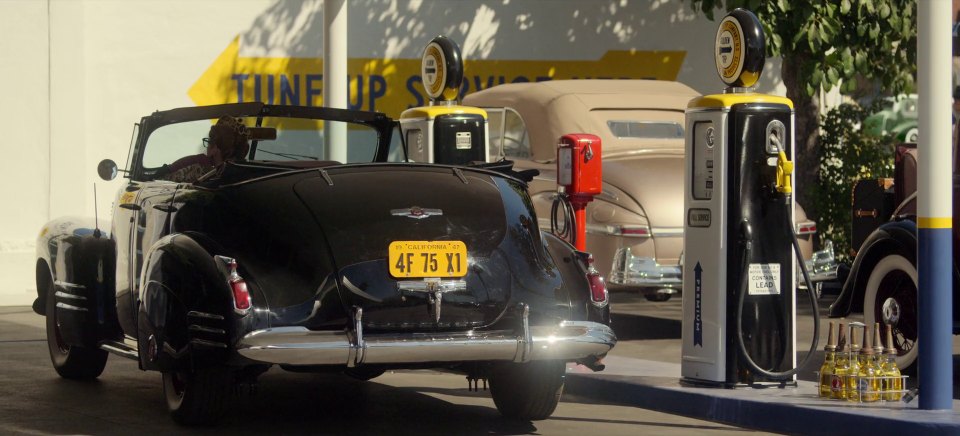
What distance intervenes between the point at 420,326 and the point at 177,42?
10.7 metres

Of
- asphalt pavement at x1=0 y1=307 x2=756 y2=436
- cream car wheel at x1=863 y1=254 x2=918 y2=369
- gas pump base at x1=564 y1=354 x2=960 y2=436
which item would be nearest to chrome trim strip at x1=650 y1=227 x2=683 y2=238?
gas pump base at x1=564 y1=354 x2=960 y2=436

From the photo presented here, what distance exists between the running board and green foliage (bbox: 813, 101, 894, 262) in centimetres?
980

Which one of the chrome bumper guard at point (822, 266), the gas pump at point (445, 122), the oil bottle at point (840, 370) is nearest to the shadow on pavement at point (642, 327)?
the chrome bumper guard at point (822, 266)

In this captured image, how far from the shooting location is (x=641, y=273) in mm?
11812

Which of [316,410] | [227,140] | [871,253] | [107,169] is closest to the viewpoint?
[316,410]

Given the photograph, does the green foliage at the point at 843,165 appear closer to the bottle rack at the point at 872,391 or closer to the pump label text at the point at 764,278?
the pump label text at the point at 764,278

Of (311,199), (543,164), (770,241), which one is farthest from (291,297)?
(543,164)

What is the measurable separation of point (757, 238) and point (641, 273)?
9.21ft

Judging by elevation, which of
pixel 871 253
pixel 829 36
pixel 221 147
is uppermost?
pixel 829 36

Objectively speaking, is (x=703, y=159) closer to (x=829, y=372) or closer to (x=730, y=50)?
(x=730, y=50)

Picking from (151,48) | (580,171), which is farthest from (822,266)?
(151,48)

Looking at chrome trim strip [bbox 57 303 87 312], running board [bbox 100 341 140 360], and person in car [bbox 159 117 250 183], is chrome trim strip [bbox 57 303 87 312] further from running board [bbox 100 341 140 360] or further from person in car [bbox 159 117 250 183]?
person in car [bbox 159 117 250 183]

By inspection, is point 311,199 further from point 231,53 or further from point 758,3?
point 231,53

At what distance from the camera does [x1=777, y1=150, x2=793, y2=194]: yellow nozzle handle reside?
8.92 metres
